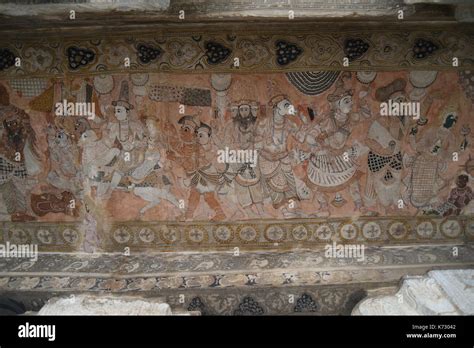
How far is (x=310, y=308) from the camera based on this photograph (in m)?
4.13

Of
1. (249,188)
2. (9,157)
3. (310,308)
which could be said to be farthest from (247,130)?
(9,157)

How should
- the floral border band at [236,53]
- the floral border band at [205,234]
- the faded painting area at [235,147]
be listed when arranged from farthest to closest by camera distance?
the floral border band at [205,234], the faded painting area at [235,147], the floral border band at [236,53]

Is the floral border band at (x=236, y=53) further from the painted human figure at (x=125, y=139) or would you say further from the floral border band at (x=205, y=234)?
the floral border band at (x=205, y=234)

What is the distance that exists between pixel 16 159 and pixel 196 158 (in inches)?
74.8

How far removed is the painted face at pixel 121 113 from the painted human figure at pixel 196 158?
1.53 feet

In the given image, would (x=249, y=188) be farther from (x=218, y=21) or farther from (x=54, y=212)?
(x=54, y=212)

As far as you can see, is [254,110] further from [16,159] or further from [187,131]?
[16,159]

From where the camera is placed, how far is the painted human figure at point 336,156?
15.3 feet

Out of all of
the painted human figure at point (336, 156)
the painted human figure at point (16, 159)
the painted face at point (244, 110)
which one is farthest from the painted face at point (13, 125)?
the painted human figure at point (336, 156)

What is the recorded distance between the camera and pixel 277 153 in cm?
473

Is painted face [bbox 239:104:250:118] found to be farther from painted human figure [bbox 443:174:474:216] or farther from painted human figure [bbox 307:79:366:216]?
painted human figure [bbox 443:174:474:216]

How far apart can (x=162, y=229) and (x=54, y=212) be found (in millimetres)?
1169

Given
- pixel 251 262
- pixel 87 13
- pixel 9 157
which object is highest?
pixel 87 13

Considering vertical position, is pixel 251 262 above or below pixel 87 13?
below
